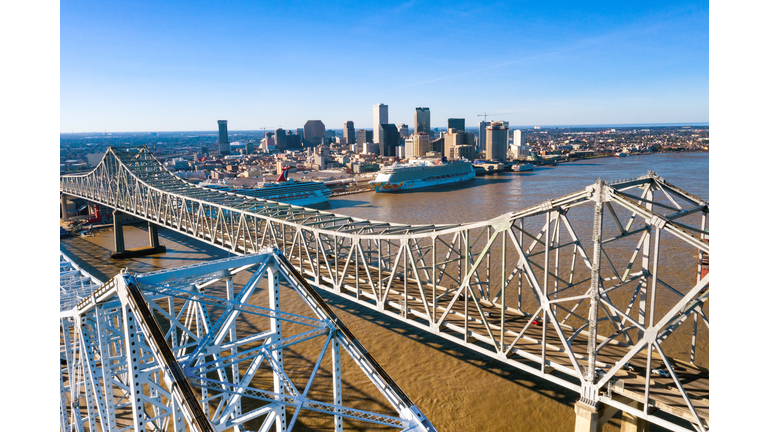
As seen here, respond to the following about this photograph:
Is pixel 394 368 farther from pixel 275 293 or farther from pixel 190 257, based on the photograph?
pixel 190 257

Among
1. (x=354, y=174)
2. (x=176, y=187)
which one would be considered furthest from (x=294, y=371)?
(x=354, y=174)

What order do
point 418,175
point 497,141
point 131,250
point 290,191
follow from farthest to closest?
point 497,141 < point 418,175 < point 290,191 < point 131,250

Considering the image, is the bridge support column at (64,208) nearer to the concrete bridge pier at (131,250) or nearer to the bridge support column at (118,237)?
the bridge support column at (118,237)

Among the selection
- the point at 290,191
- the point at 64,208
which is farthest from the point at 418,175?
the point at 64,208

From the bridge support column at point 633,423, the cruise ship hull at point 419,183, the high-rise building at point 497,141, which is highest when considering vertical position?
the high-rise building at point 497,141

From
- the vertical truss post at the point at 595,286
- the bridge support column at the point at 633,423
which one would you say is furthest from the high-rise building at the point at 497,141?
the vertical truss post at the point at 595,286

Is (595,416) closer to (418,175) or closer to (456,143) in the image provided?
(418,175)
